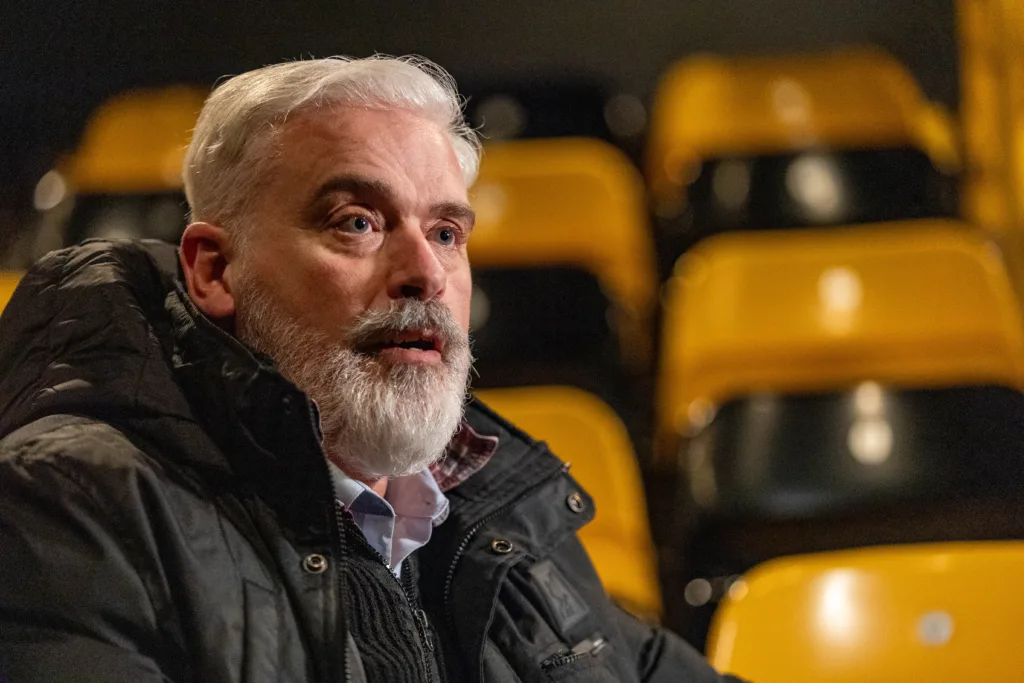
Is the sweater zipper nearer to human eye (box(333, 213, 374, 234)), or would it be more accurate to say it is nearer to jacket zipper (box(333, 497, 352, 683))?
jacket zipper (box(333, 497, 352, 683))

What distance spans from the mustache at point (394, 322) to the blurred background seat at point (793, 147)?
135 cm

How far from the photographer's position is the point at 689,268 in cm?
190

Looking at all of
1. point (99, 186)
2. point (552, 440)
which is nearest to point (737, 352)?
point (552, 440)

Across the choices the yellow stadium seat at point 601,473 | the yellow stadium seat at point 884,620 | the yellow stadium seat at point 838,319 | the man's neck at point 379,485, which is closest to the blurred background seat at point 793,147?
the yellow stadium seat at point 838,319

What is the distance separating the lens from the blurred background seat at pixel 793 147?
6.88 feet

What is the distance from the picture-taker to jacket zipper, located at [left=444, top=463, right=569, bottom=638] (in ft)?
2.82

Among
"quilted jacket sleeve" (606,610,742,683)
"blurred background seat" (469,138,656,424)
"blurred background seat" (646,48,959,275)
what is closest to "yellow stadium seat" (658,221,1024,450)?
"blurred background seat" (469,138,656,424)

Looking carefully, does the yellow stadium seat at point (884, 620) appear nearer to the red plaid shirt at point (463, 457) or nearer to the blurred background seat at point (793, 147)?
the red plaid shirt at point (463, 457)

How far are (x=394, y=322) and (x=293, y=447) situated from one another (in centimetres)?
13

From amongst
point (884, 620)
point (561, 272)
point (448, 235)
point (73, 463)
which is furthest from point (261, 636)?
Answer: point (561, 272)

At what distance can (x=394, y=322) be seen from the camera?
837 millimetres

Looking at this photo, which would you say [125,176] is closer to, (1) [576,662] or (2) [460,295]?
(2) [460,295]

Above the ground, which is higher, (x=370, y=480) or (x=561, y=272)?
(x=370, y=480)

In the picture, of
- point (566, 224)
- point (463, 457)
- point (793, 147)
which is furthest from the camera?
point (793, 147)
